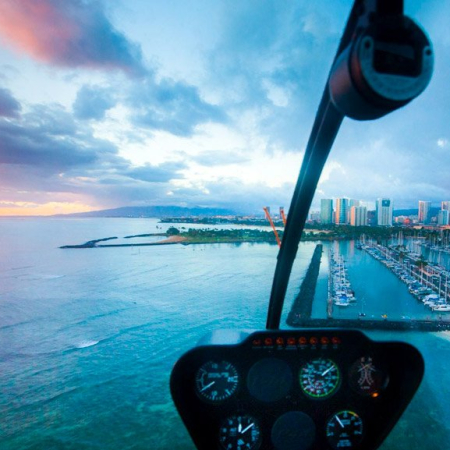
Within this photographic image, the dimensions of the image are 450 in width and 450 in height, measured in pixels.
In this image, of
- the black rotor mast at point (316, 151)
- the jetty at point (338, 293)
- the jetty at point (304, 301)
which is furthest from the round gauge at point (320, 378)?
the jetty at point (338, 293)

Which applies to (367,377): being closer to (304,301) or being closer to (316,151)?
(316,151)

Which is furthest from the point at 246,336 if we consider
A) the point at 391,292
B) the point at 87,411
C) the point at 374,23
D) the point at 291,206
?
the point at 391,292

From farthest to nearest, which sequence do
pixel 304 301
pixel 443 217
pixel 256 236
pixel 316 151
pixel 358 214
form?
pixel 256 236 < pixel 358 214 < pixel 443 217 < pixel 304 301 < pixel 316 151

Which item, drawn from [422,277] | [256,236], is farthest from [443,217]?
[256,236]

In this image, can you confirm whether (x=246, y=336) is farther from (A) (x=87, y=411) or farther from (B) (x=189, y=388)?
(A) (x=87, y=411)

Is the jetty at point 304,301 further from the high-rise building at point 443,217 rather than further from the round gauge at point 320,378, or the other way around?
the high-rise building at point 443,217

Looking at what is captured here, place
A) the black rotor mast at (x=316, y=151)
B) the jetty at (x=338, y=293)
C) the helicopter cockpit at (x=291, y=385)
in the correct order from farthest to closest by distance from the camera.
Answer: the jetty at (x=338, y=293) < the helicopter cockpit at (x=291, y=385) < the black rotor mast at (x=316, y=151)
